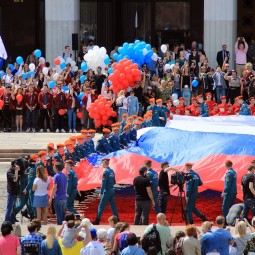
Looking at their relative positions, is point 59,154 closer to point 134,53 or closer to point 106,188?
point 106,188

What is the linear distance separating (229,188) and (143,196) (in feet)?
6.18

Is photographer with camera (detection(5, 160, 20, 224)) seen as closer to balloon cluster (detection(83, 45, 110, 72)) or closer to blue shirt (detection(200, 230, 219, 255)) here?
blue shirt (detection(200, 230, 219, 255))

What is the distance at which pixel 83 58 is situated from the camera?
45250mm

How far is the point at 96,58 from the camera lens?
42.7m

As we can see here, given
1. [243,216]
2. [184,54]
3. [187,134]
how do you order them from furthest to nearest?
[184,54] → [187,134] → [243,216]

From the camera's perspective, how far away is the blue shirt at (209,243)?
885 inches

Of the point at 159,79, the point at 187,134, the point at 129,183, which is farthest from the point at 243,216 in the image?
the point at 159,79

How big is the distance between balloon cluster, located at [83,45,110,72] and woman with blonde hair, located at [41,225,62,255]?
21018mm

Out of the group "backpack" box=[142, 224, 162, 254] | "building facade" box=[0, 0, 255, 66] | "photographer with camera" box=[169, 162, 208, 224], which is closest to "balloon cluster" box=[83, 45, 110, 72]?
"building facade" box=[0, 0, 255, 66]

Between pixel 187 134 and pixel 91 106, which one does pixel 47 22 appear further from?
pixel 187 134

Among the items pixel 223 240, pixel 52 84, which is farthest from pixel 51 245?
pixel 52 84

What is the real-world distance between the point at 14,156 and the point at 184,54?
8251mm

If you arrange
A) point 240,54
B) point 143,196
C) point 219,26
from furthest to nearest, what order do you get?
point 219,26
point 240,54
point 143,196

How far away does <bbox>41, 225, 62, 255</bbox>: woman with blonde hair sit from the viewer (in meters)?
21.8
